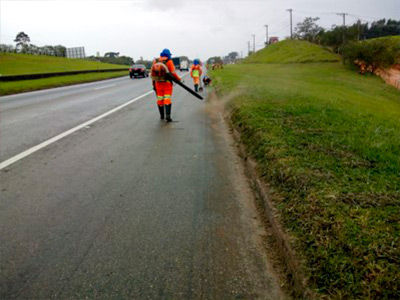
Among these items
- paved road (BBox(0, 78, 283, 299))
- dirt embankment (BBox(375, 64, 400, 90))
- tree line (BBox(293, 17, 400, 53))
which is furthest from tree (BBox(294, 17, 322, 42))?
paved road (BBox(0, 78, 283, 299))

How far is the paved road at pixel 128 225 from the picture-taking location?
91.6 inches

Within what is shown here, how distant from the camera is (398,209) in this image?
114 inches

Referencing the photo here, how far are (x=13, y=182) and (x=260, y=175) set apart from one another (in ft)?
10.7

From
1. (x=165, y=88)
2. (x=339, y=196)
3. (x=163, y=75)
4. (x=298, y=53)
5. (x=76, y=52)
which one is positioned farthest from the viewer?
(x=76, y=52)

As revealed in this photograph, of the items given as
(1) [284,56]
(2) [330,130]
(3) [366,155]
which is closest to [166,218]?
(3) [366,155]

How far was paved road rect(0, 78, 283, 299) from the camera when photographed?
233 cm

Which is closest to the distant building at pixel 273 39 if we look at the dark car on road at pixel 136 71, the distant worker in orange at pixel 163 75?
the dark car on road at pixel 136 71

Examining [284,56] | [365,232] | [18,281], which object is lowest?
[18,281]

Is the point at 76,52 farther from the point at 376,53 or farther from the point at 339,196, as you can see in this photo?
the point at 339,196

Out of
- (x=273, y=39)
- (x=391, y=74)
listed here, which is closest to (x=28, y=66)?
(x=391, y=74)

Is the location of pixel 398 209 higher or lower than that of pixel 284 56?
lower

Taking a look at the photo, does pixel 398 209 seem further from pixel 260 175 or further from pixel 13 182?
pixel 13 182

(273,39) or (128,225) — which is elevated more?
Result: (273,39)

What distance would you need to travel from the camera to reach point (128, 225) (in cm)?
312
